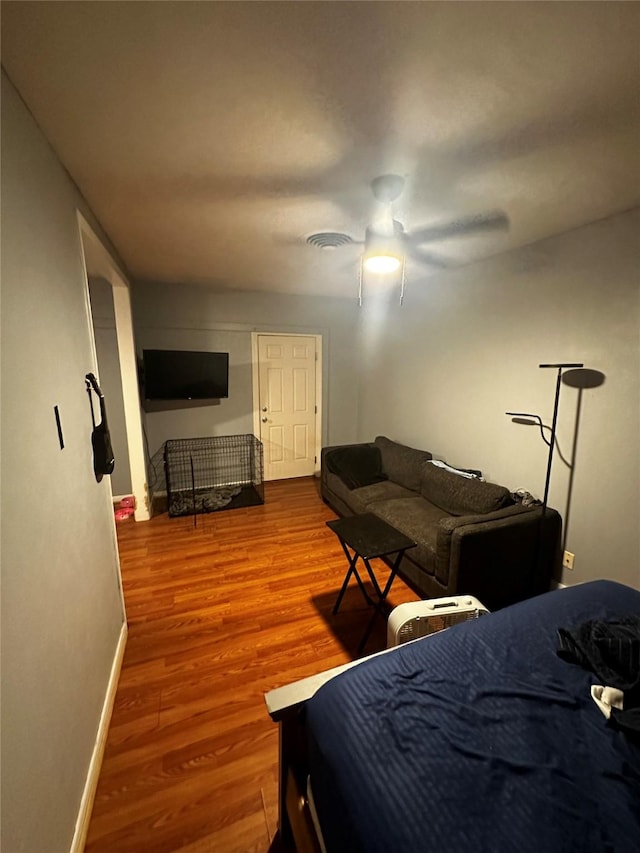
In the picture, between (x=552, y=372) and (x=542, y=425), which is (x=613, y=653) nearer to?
(x=542, y=425)

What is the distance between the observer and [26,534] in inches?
40.1

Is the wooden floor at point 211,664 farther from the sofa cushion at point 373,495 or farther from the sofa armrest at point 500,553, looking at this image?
the sofa armrest at point 500,553

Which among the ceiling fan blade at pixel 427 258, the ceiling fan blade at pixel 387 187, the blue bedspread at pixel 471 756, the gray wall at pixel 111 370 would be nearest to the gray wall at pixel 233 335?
the gray wall at pixel 111 370

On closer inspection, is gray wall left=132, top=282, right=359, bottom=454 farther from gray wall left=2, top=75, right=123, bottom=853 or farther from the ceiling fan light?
the ceiling fan light

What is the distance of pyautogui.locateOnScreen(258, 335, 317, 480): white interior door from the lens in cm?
470

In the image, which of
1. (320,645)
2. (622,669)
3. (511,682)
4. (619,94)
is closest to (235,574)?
(320,645)

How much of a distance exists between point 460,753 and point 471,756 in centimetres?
3

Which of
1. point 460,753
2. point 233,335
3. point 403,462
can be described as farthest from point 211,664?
point 233,335

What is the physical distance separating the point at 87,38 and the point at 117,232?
1.64m

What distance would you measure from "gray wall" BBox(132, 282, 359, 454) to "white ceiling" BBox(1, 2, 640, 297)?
199 cm

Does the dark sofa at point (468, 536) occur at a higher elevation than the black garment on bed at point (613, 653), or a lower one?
lower

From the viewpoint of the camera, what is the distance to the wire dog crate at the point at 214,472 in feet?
13.7

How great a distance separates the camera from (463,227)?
230cm

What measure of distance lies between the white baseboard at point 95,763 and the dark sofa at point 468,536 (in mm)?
1915
